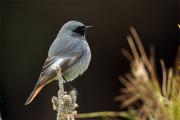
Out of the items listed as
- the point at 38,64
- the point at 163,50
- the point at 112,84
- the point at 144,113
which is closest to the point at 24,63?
the point at 38,64

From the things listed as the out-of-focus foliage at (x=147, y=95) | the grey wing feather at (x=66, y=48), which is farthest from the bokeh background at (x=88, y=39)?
the out-of-focus foliage at (x=147, y=95)

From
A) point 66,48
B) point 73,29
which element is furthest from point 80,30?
point 66,48

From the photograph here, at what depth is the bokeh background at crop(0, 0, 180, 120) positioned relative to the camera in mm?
5496

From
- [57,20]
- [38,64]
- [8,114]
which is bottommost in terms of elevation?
[8,114]

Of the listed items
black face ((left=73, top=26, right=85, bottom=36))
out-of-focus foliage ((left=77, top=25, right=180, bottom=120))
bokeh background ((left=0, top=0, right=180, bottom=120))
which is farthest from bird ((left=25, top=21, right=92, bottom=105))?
out-of-focus foliage ((left=77, top=25, right=180, bottom=120))

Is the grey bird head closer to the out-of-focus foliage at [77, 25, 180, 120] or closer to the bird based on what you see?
the bird

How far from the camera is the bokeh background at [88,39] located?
5.50 meters

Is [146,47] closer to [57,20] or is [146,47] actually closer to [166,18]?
[166,18]

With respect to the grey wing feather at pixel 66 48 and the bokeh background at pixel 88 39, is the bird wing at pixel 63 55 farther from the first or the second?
the bokeh background at pixel 88 39

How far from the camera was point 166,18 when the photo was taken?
18.1ft

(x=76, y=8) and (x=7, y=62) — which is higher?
(x=76, y=8)

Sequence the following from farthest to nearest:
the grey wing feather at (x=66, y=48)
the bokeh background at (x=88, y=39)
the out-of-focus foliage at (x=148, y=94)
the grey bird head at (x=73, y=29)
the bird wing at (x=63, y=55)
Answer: the bokeh background at (x=88, y=39) → the grey bird head at (x=73, y=29) → the grey wing feather at (x=66, y=48) → the bird wing at (x=63, y=55) → the out-of-focus foliage at (x=148, y=94)

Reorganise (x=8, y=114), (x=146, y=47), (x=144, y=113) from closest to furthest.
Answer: (x=144, y=113) → (x=146, y=47) → (x=8, y=114)

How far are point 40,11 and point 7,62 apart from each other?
632 mm
